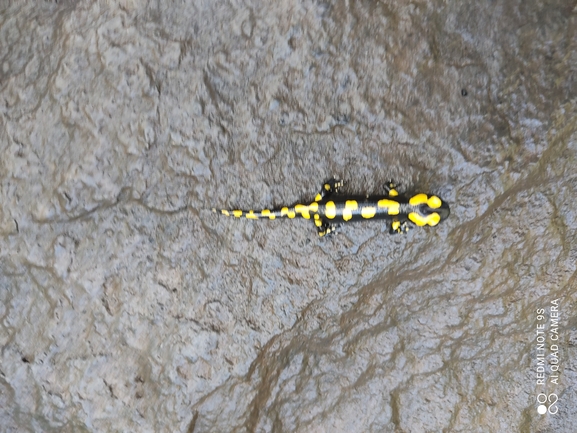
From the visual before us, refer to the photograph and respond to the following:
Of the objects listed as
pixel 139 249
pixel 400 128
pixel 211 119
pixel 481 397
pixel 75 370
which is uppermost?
pixel 400 128

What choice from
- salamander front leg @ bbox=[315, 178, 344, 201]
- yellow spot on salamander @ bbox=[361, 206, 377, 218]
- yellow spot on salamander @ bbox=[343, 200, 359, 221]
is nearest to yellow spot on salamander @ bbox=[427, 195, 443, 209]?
yellow spot on salamander @ bbox=[361, 206, 377, 218]

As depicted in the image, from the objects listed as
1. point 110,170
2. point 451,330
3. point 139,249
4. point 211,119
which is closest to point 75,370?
point 139,249

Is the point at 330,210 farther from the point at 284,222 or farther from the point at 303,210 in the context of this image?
the point at 284,222

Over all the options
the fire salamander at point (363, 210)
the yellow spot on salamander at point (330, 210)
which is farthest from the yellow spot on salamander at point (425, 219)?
the yellow spot on salamander at point (330, 210)

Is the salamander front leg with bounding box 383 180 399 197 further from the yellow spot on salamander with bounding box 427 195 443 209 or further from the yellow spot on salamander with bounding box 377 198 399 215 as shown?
the yellow spot on salamander with bounding box 427 195 443 209

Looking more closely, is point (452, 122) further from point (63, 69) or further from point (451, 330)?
point (63, 69)
